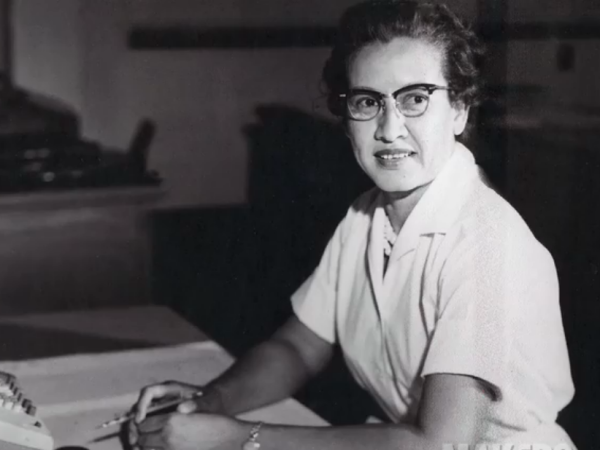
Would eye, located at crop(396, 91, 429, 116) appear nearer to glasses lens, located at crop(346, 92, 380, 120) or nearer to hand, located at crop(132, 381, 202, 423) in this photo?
glasses lens, located at crop(346, 92, 380, 120)

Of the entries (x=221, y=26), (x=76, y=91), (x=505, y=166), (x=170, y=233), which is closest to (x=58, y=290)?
(x=170, y=233)

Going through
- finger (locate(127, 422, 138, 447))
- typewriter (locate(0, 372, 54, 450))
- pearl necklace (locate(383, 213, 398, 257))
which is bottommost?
finger (locate(127, 422, 138, 447))

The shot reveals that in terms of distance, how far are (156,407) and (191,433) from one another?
0.38ft

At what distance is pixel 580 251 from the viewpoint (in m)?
1.03

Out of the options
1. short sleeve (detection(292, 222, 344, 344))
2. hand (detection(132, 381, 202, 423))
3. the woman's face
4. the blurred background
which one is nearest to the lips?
the woman's face

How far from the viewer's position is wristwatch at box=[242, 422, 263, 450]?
100 centimetres

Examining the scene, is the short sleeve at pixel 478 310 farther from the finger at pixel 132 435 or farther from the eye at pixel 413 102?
the finger at pixel 132 435

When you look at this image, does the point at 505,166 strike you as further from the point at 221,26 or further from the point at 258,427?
the point at 221,26

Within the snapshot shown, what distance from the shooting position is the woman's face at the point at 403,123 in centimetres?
106

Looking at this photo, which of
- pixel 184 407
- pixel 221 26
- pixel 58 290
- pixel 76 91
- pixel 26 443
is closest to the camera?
pixel 26 443

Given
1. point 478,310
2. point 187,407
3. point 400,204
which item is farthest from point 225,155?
point 478,310

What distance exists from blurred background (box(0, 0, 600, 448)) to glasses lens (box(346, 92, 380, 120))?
0.51ft

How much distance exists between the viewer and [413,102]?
1062 millimetres

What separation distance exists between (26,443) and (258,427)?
29cm
